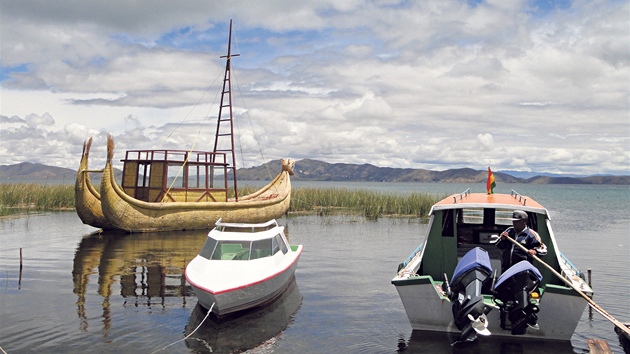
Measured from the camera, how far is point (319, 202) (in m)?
42.2

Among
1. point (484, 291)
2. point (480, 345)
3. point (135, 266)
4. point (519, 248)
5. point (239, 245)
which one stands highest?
point (519, 248)

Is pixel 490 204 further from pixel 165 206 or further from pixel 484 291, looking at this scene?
pixel 165 206

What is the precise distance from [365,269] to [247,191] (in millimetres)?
24411

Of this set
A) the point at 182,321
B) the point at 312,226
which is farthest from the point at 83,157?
the point at 182,321

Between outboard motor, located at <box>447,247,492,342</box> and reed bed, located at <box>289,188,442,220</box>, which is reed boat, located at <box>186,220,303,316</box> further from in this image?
reed bed, located at <box>289,188,442,220</box>

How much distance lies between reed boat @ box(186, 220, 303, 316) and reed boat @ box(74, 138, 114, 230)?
48.9 feet

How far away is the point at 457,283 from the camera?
955 centimetres

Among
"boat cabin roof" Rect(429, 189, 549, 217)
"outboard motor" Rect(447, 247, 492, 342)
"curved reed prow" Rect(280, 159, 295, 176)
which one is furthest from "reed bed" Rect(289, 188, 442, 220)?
"outboard motor" Rect(447, 247, 492, 342)

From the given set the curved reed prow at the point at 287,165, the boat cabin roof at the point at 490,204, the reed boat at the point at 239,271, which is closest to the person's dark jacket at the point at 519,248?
the boat cabin roof at the point at 490,204

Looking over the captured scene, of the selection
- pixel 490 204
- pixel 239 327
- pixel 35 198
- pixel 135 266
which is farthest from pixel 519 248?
pixel 35 198

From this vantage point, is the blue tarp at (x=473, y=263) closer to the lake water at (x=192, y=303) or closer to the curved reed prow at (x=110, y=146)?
the lake water at (x=192, y=303)

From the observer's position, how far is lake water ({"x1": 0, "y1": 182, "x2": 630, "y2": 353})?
10.5 meters

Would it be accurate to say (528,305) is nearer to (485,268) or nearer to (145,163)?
(485,268)

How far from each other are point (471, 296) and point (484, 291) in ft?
7.00
